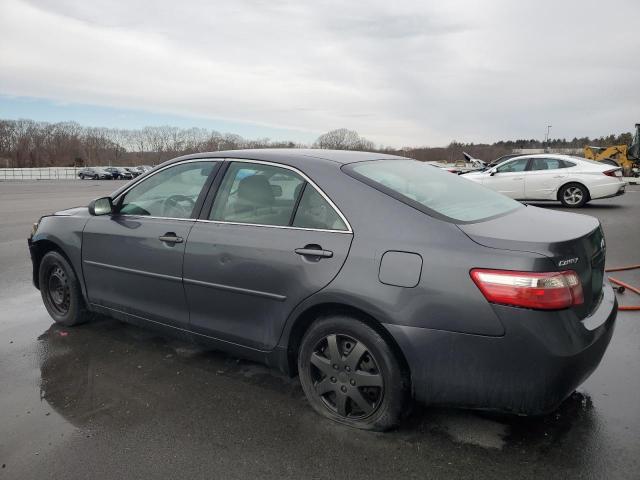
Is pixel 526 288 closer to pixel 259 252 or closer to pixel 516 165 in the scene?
pixel 259 252

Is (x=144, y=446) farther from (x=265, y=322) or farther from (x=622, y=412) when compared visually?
(x=622, y=412)

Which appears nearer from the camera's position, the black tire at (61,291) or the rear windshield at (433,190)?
the rear windshield at (433,190)

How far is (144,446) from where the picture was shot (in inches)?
108

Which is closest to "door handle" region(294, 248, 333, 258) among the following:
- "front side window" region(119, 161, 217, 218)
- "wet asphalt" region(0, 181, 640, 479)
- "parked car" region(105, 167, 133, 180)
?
"wet asphalt" region(0, 181, 640, 479)

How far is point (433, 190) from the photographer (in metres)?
3.19

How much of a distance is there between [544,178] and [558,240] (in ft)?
41.8

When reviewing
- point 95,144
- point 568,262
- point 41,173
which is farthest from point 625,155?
point 95,144

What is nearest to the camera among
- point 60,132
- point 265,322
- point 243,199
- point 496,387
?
point 496,387

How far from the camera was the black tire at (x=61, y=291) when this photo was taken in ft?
14.6

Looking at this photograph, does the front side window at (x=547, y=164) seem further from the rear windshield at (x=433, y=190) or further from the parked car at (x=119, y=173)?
the parked car at (x=119, y=173)

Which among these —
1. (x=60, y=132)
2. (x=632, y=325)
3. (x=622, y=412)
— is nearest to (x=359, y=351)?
(x=622, y=412)

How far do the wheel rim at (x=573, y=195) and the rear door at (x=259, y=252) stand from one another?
507 inches

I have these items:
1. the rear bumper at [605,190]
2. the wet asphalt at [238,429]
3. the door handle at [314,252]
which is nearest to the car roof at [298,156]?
the door handle at [314,252]

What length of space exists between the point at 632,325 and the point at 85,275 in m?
4.80
